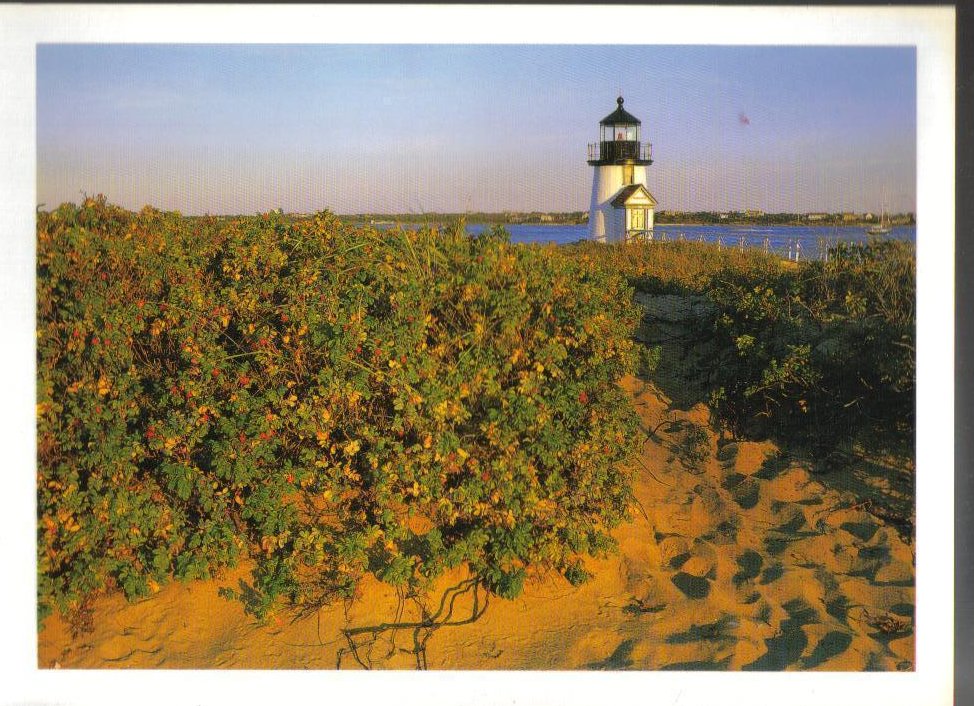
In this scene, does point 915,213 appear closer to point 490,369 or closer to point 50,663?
point 490,369

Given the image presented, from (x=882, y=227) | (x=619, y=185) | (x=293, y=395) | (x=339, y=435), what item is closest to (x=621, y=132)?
(x=619, y=185)

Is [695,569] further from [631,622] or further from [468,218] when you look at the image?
[468,218]

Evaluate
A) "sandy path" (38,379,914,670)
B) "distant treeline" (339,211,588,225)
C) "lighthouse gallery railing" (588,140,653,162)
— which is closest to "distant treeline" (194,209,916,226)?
"distant treeline" (339,211,588,225)

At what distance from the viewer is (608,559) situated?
13.1 ft

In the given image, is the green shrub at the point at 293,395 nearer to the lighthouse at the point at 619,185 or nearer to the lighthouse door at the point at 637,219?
the lighthouse at the point at 619,185

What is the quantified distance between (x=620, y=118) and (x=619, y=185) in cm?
68

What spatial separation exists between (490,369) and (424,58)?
147 cm

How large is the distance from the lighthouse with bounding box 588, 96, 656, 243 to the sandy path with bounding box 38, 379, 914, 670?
2.61m

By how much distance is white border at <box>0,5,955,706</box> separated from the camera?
135 inches

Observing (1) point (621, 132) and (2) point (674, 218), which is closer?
(2) point (674, 218)
